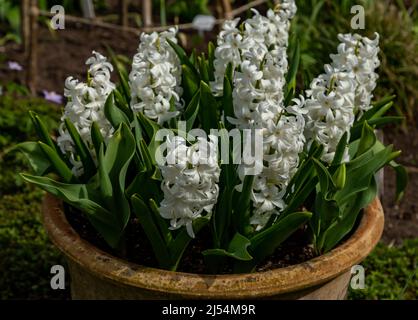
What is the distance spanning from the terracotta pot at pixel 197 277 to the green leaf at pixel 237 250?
57 millimetres

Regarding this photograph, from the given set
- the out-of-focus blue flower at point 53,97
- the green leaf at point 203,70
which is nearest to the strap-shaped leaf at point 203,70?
the green leaf at point 203,70

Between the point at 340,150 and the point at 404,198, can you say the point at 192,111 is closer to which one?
the point at 340,150

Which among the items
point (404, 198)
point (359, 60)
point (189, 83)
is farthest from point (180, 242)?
point (404, 198)

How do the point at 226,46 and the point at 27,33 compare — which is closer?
the point at 226,46

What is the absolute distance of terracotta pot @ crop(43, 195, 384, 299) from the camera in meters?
1.89

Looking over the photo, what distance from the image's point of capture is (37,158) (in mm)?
2195

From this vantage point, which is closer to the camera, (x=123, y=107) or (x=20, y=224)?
(x=123, y=107)

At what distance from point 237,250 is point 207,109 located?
1.44 ft

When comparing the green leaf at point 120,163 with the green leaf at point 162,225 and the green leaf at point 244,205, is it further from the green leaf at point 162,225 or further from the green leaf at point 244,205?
the green leaf at point 244,205
